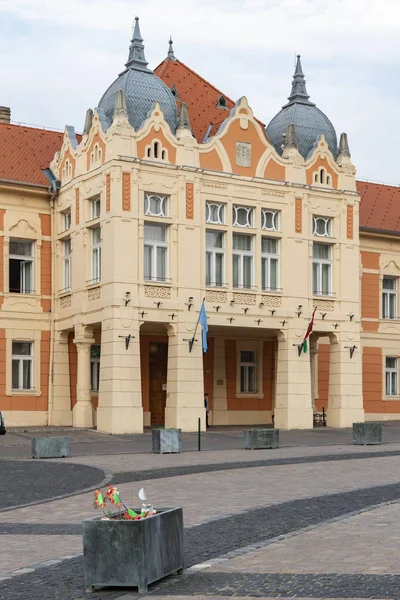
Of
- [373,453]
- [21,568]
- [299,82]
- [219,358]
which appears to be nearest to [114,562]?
[21,568]

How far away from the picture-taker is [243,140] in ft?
131

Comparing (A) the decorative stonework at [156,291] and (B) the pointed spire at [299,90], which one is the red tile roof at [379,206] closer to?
(B) the pointed spire at [299,90]

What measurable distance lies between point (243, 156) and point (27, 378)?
1191 cm

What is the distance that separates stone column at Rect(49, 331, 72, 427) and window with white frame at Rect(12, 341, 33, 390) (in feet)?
3.14

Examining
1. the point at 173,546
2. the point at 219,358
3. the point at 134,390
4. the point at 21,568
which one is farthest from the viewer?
the point at 219,358

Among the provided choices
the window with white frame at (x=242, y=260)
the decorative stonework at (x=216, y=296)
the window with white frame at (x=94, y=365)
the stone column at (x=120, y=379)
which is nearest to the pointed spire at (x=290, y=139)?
the window with white frame at (x=242, y=260)

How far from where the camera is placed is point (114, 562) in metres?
8.81

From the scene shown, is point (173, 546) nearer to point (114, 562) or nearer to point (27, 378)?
point (114, 562)

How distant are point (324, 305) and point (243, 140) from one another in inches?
284

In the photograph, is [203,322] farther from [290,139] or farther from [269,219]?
[290,139]

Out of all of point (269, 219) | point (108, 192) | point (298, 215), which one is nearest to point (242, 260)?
point (269, 219)

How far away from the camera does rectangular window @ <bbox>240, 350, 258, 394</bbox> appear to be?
145 ft

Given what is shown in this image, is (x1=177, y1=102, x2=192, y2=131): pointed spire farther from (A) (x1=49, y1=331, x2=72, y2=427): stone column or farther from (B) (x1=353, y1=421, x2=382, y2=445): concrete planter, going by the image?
(B) (x1=353, y1=421, x2=382, y2=445): concrete planter

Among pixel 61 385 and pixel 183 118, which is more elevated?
pixel 183 118
